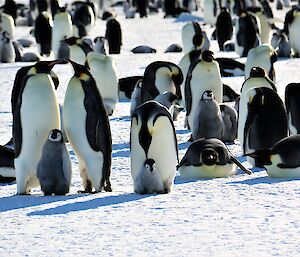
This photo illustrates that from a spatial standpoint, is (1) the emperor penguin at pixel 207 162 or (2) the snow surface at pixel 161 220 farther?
(1) the emperor penguin at pixel 207 162

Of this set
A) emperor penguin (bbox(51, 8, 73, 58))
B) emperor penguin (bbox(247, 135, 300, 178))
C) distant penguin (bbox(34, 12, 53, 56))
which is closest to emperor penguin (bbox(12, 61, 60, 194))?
emperor penguin (bbox(247, 135, 300, 178))

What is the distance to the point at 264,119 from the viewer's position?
7.66m

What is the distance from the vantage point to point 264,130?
7.70m

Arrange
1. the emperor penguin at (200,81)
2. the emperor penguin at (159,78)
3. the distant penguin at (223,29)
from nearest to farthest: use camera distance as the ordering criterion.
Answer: the emperor penguin at (200,81)
the emperor penguin at (159,78)
the distant penguin at (223,29)

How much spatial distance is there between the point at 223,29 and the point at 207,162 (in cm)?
1314

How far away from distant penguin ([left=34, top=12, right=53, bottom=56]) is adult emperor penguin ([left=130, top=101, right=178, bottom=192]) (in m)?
13.3

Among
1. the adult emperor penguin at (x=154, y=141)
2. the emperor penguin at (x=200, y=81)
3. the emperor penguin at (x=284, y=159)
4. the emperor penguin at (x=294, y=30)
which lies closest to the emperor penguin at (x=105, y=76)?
the emperor penguin at (x=200, y=81)

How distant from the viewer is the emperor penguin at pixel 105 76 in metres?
11.8

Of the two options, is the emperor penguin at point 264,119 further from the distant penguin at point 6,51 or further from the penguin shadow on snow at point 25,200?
the distant penguin at point 6,51

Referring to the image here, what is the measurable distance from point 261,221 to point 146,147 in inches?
49.7

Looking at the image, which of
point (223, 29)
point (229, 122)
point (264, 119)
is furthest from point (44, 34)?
point (264, 119)

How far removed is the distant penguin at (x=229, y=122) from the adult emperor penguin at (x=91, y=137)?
229cm

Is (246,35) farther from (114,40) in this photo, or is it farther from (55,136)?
(55,136)

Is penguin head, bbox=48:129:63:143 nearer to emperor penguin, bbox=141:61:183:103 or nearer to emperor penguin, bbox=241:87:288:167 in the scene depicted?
emperor penguin, bbox=241:87:288:167
